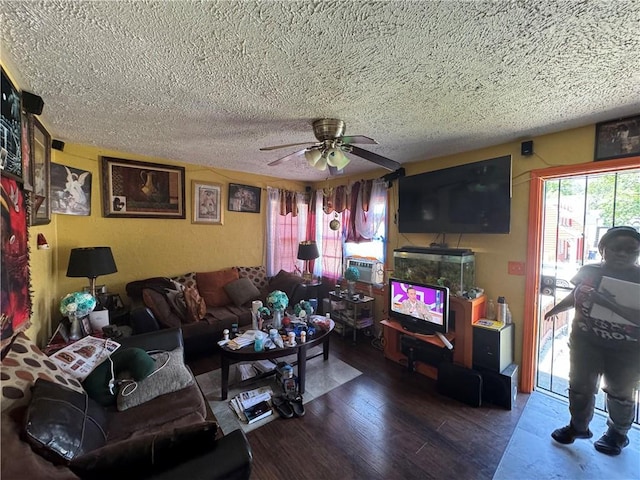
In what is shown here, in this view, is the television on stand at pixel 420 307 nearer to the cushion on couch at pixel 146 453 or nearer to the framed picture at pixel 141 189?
the cushion on couch at pixel 146 453

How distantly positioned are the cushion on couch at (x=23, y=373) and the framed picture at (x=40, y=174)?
0.94 m

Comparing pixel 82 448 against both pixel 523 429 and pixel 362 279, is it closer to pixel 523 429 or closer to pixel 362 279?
pixel 523 429

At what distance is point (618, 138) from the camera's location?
1.92 m

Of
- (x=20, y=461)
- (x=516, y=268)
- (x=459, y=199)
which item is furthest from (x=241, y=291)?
(x=516, y=268)

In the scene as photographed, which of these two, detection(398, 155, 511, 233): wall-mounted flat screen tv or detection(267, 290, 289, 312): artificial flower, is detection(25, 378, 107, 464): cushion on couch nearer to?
detection(267, 290, 289, 312): artificial flower

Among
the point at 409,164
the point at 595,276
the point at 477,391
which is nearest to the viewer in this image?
the point at 595,276

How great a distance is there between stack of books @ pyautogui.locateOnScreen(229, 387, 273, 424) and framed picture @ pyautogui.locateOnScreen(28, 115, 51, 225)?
6.45 ft

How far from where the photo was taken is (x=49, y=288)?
7.97 ft

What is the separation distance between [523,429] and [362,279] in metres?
2.20

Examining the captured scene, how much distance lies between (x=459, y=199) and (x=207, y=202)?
3.13 meters

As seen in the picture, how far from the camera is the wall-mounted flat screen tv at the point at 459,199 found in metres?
2.32

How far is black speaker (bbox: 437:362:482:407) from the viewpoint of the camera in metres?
2.16

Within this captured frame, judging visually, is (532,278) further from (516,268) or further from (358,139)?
(358,139)

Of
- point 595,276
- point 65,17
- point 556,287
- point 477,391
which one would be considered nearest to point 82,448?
point 65,17
